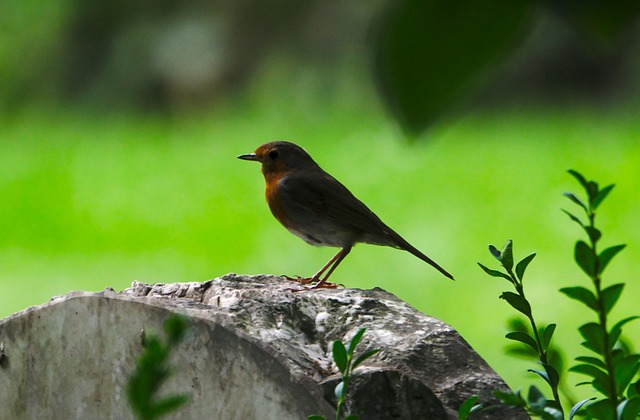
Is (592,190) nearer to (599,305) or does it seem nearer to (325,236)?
(599,305)

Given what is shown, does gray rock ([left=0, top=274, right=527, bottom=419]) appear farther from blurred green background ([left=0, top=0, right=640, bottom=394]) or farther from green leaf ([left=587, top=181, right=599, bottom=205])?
blurred green background ([left=0, top=0, right=640, bottom=394])

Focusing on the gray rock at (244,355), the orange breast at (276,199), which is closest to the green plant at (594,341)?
the gray rock at (244,355)

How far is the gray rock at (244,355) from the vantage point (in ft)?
4.07

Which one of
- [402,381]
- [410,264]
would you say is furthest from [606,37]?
[410,264]

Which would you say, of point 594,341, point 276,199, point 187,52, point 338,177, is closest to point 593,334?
point 594,341

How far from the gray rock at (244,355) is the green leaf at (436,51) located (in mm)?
750

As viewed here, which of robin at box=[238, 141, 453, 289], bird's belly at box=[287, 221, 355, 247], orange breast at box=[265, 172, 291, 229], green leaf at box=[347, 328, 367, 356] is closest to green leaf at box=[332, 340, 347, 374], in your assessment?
green leaf at box=[347, 328, 367, 356]

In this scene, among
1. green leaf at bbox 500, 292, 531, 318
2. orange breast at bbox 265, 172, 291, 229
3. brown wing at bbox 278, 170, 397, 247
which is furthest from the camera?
orange breast at bbox 265, 172, 291, 229

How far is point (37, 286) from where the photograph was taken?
14.9 feet

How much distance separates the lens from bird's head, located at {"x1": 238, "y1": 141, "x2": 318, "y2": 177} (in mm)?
2605

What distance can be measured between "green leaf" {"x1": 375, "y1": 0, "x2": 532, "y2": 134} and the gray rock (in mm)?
750

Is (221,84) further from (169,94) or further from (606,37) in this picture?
(606,37)

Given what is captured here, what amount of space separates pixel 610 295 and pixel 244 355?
22.5 inches

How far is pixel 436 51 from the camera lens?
492 millimetres
